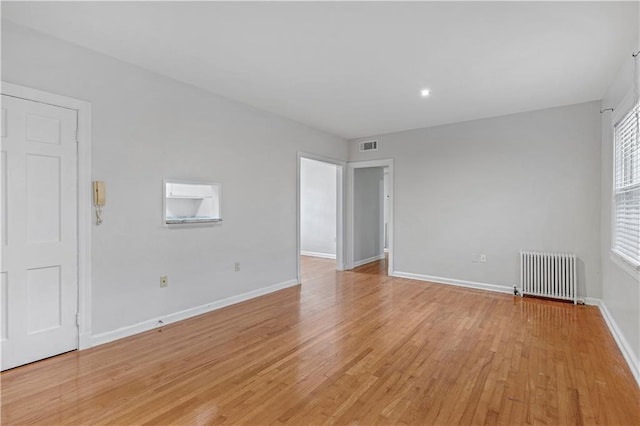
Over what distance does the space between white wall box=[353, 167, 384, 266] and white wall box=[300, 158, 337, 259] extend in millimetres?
932

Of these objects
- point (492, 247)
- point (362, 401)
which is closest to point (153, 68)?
point (362, 401)

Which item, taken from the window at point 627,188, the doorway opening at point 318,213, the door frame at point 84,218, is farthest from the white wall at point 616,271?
the doorway opening at point 318,213

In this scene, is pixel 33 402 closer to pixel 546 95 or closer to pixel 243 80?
pixel 243 80

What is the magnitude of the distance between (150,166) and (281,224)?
80.3 inches

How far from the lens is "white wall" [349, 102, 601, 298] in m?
4.09

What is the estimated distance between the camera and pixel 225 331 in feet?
10.3

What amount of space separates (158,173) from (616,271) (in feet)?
15.4

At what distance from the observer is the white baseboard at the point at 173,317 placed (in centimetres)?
285

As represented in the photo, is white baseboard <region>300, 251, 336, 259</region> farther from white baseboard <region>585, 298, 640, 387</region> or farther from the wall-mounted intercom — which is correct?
the wall-mounted intercom

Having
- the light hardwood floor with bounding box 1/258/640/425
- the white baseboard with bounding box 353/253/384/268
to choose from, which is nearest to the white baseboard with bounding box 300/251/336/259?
the white baseboard with bounding box 353/253/384/268

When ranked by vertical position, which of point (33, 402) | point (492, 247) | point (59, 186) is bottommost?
point (33, 402)

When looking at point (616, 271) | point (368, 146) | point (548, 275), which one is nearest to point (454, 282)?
point (548, 275)

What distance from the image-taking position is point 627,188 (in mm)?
2846

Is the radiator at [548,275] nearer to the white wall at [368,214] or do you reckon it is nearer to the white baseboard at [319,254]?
the white wall at [368,214]
